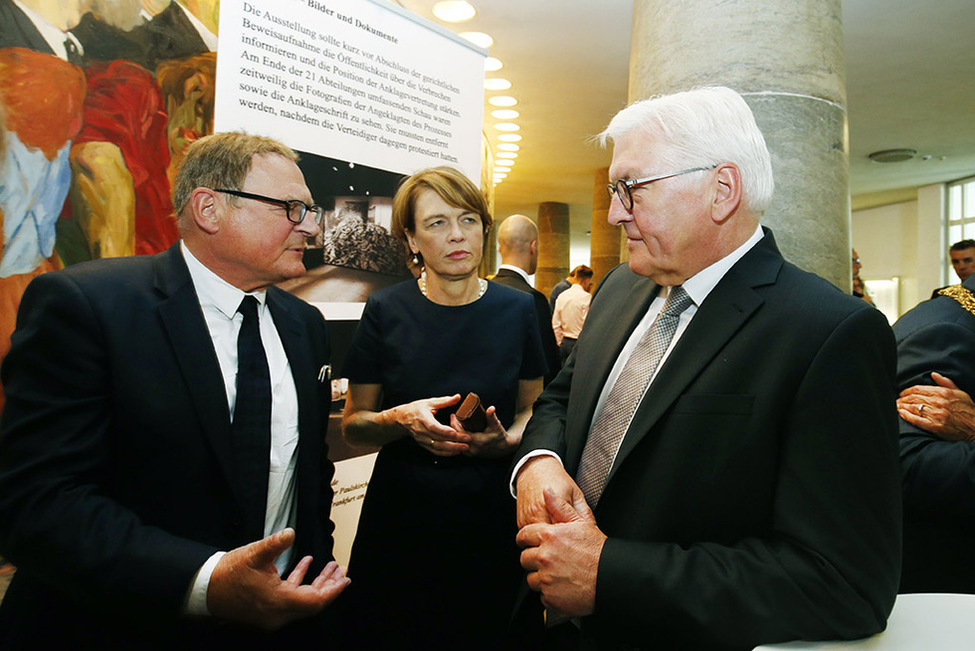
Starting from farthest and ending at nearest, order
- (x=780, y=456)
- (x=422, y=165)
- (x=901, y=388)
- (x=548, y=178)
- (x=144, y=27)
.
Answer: (x=548, y=178) → (x=422, y=165) → (x=144, y=27) → (x=901, y=388) → (x=780, y=456)

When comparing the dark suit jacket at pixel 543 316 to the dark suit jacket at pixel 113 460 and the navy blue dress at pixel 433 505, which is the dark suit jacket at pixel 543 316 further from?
the dark suit jacket at pixel 113 460

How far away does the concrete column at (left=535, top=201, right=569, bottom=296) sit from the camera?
1603cm

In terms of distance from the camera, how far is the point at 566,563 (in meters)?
1.22

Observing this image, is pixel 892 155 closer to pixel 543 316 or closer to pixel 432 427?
pixel 543 316

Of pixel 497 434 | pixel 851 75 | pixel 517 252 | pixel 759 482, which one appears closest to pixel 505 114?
pixel 851 75

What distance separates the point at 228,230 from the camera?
1.62m

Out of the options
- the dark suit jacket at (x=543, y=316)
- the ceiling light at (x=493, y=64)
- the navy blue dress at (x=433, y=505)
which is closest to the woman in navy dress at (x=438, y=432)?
the navy blue dress at (x=433, y=505)

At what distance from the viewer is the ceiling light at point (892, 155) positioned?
11.5m

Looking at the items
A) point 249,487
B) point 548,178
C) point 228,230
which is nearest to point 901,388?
point 249,487

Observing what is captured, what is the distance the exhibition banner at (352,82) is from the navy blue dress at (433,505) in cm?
97

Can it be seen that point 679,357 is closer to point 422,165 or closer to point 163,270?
point 163,270

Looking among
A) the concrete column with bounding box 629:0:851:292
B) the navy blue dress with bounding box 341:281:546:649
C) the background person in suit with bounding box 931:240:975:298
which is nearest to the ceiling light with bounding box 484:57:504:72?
the concrete column with bounding box 629:0:851:292

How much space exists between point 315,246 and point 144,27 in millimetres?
1052

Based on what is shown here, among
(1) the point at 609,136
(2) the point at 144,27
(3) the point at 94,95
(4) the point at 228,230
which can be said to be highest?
(2) the point at 144,27
